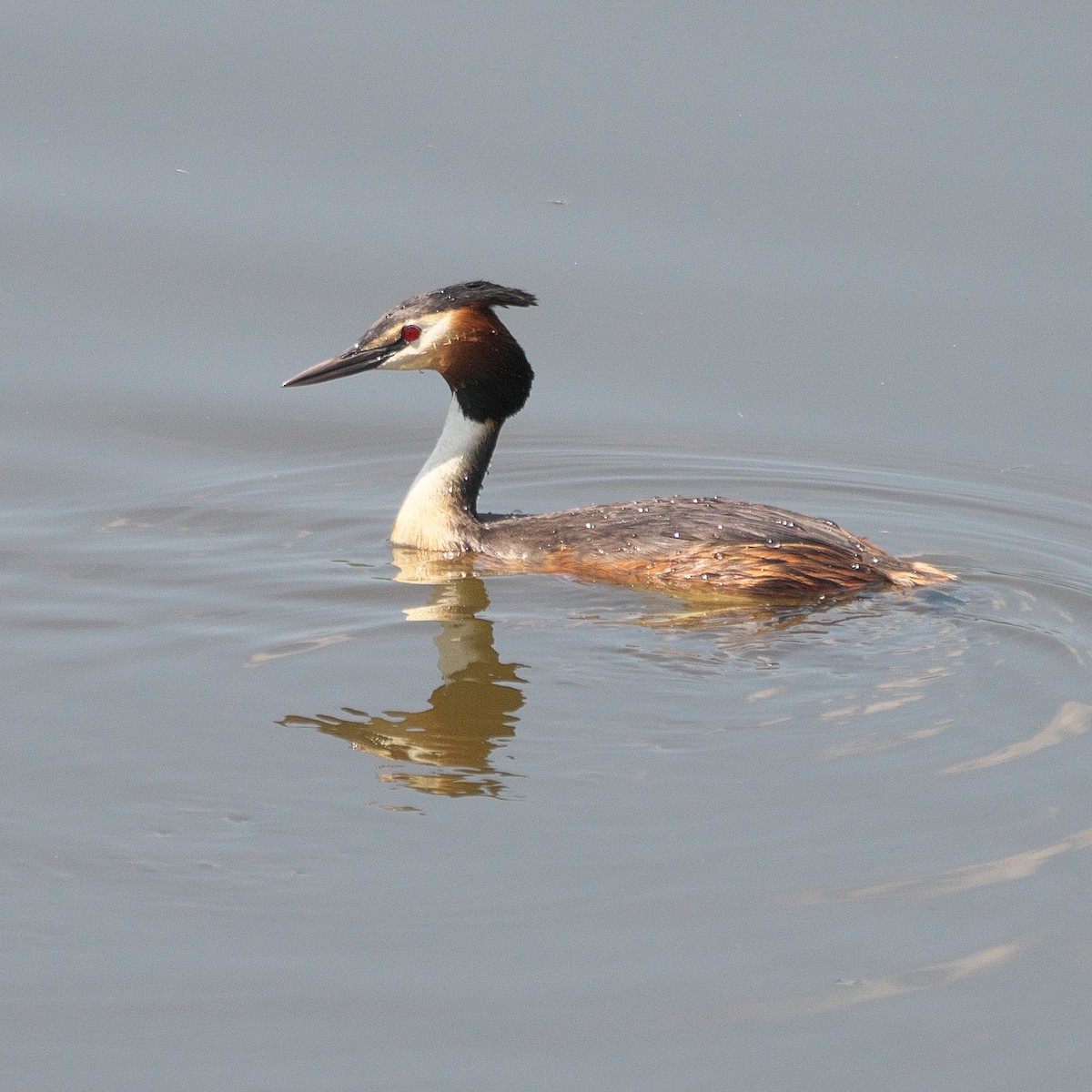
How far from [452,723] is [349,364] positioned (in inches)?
112

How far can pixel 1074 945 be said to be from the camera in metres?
5.44

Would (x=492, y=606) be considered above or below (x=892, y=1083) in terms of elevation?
above

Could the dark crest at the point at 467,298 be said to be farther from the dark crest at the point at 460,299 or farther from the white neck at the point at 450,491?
the white neck at the point at 450,491

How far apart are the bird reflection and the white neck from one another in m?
0.90

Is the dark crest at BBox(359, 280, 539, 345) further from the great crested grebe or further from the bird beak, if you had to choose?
the bird beak

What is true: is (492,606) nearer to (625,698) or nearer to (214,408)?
→ (625,698)

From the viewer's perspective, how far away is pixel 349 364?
9.39 metres

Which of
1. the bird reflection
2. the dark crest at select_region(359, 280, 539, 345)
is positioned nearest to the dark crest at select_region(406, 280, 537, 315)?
the dark crest at select_region(359, 280, 539, 345)

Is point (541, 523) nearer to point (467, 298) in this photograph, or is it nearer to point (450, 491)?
point (450, 491)

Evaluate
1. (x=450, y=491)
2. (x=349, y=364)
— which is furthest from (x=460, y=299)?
(x=450, y=491)

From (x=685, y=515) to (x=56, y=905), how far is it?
12.3 ft

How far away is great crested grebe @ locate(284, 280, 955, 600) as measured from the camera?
8289mm

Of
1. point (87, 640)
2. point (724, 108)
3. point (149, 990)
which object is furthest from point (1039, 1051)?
point (724, 108)

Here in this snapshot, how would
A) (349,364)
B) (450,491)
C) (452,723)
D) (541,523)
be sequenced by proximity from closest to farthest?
1. (452,723)
2. (541,523)
3. (450,491)
4. (349,364)
